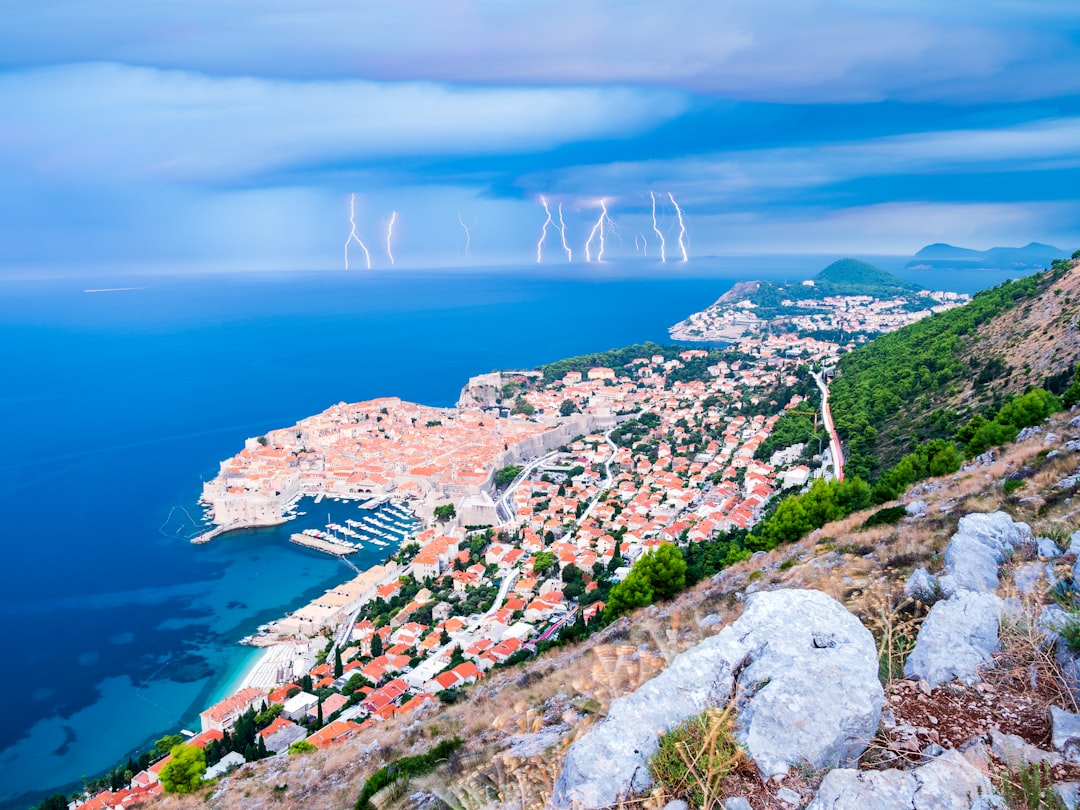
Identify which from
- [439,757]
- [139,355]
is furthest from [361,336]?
[439,757]

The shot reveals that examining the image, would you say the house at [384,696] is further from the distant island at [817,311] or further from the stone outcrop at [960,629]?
the distant island at [817,311]

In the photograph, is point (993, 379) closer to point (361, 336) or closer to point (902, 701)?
point (902, 701)

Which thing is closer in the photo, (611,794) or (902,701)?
(611,794)

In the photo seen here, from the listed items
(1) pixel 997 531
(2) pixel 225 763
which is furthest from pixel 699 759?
(2) pixel 225 763

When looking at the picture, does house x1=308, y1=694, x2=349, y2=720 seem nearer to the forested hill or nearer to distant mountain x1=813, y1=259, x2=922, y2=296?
the forested hill

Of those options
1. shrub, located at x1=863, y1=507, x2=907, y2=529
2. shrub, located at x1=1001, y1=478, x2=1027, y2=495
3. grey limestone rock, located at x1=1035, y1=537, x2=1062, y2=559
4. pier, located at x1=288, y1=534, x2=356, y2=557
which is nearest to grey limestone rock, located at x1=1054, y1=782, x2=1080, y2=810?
grey limestone rock, located at x1=1035, y1=537, x2=1062, y2=559

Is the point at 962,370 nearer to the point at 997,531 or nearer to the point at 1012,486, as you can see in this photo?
the point at 1012,486

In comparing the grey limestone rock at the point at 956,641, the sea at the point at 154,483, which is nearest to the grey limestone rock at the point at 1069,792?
the grey limestone rock at the point at 956,641
